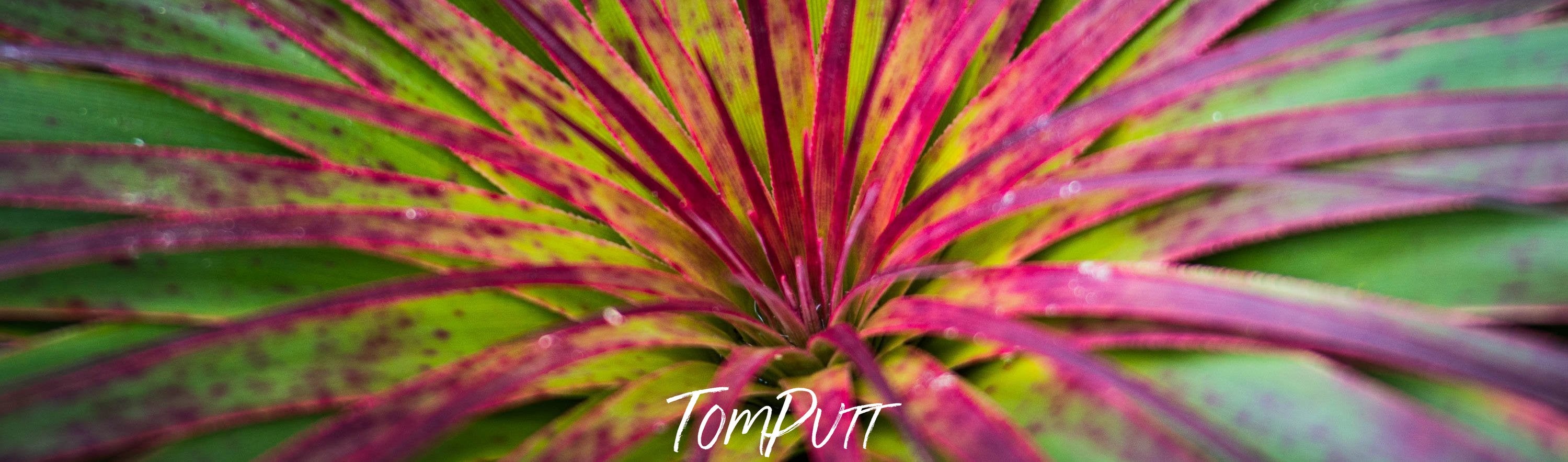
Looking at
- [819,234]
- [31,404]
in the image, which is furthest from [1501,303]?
[31,404]

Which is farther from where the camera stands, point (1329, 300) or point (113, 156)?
point (113, 156)

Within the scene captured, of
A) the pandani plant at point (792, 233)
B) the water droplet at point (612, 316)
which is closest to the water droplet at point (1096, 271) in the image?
the pandani plant at point (792, 233)

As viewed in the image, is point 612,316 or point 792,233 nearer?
point 612,316

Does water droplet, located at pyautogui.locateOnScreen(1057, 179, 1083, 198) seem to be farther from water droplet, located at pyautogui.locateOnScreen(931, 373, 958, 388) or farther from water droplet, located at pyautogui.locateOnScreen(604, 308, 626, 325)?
water droplet, located at pyautogui.locateOnScreen(604, 308, 626, 325)

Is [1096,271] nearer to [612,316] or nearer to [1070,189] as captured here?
[1070,189]

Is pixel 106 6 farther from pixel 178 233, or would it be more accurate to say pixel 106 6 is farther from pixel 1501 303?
pixel 1501 303

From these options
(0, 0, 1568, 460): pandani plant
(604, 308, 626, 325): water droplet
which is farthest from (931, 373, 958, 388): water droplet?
(604, 308, 626, 325): water droplet

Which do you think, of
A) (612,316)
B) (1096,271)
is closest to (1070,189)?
(1096,271)
